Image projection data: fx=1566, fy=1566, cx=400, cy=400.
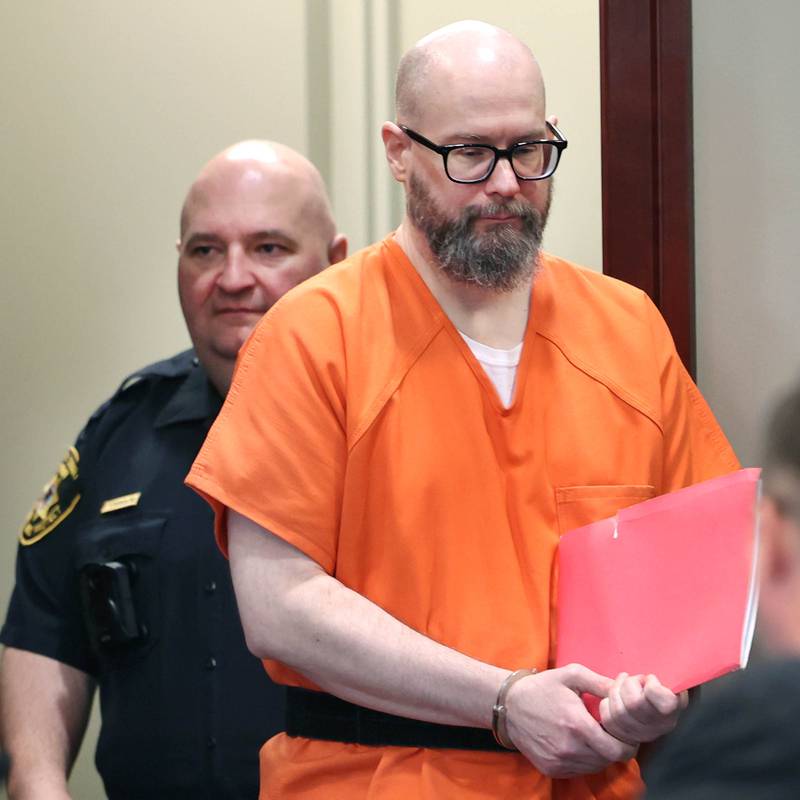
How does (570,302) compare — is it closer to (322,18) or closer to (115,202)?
(322,18)

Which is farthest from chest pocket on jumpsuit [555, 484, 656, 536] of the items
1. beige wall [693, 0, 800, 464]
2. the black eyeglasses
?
beige wall [693, 0, 800, 464]

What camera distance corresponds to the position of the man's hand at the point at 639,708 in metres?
1.47

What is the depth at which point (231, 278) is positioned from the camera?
7.29ft

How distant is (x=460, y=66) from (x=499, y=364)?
332 mm

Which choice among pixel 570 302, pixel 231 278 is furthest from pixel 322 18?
pixel 570 302

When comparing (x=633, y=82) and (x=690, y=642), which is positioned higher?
(x=633, y=82)

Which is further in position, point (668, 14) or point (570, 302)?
point (668, 14)

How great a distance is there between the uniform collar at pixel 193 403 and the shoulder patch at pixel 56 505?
15 cm

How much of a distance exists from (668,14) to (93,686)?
4.09ft

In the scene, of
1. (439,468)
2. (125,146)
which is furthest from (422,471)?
(125,146)

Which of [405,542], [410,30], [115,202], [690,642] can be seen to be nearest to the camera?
[690,642]

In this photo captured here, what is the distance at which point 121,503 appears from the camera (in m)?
2.20

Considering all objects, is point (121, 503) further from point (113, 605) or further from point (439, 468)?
point (439, 468)

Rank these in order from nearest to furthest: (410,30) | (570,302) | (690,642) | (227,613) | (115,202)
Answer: (690,642) → (570,302) → (227,613) → (410,30) → (115,202)
